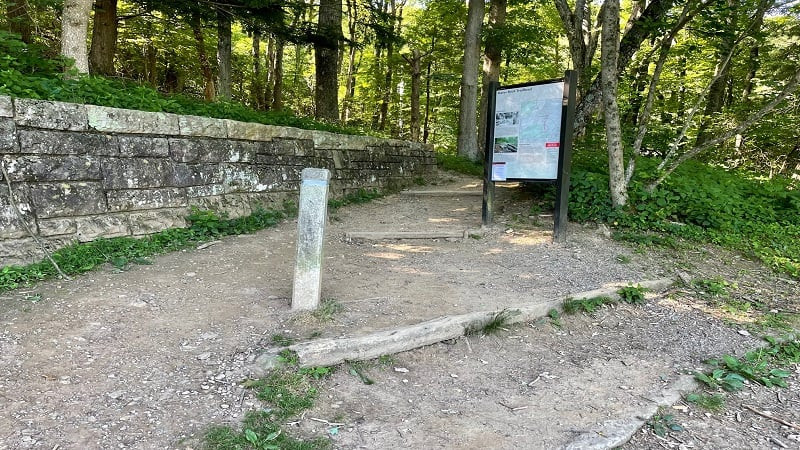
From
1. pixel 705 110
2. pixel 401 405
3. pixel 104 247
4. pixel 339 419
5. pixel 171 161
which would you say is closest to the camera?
pixel 339 419

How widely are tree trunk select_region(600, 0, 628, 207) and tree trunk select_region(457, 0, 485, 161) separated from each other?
5.68 m

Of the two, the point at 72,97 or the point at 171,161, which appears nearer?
the point at 72,97

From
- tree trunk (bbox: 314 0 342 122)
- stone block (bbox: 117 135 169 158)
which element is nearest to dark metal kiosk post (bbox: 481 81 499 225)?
stone block (bbox: 117 135 169 158)

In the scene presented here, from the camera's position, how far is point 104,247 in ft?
13.5

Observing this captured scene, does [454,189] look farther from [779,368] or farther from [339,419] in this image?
[339,419]

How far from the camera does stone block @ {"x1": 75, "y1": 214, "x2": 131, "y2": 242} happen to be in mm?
4055

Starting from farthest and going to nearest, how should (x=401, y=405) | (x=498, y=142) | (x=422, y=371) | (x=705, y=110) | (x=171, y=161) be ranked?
(x=705, y=110) < (x=498, y=142) < (x=171, y=161) < (x=422, y=371) < (x=401, y=405)

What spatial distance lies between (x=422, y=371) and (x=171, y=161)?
3.69 meters

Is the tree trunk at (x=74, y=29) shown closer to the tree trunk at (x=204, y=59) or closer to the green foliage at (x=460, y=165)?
the tree trunk at (x=204, y=59)

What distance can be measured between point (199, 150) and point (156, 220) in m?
0.97

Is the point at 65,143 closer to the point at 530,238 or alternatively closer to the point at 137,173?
the point at 137,173

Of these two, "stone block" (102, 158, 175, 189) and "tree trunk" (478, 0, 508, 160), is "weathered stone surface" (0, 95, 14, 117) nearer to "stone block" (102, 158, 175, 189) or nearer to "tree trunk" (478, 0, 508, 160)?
"stone block" (102, 158, 175, 189)

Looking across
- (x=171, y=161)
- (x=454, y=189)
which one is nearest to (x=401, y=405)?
(x=171, y=161)

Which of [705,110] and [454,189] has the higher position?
[705,110]
